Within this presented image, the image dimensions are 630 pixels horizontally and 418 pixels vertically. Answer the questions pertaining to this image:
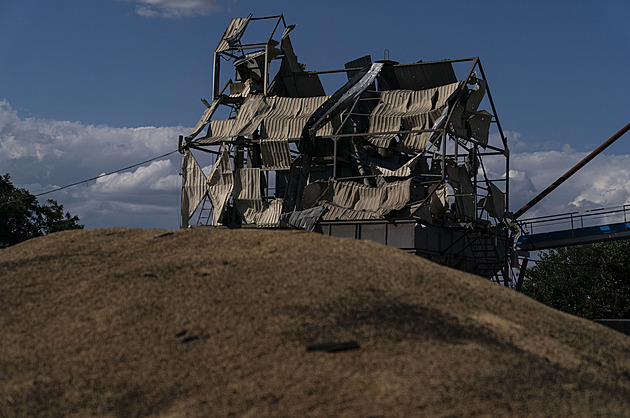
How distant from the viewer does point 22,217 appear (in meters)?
57.0

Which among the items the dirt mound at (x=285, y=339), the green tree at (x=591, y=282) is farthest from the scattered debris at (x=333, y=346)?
the green tree at (x=591, y=282)

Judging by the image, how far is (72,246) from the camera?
61.5ft

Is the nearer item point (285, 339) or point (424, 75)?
point (285, 339)

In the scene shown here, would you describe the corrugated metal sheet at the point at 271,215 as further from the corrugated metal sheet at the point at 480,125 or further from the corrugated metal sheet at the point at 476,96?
the corrugated metal sheet at the point at 476,96

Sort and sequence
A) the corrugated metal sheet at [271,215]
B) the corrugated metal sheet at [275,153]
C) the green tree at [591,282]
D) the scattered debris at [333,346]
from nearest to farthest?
the scattered debris at [333,346] < the corrugated metal sheet at [271,215] < the corrugated metal sheet at [275,153] < the green tree at [591,282]

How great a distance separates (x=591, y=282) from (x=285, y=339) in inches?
1979

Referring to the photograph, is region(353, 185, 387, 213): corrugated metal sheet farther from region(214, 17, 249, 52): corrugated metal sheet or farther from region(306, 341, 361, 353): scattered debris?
region(306, 341, 361, 353): scattered debris

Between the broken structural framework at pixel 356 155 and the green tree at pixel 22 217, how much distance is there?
19.4m

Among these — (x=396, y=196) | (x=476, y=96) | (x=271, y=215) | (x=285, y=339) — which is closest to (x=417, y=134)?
(x=476, y=96)

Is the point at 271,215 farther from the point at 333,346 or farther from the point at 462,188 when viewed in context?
the point at 333,346

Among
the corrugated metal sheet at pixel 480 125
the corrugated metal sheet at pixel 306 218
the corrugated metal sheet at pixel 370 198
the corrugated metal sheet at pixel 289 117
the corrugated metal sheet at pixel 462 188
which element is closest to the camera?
the corrugated metal sheet at pixel 306 218

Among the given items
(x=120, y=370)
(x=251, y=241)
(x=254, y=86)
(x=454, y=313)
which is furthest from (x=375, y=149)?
(x=120, y=370)

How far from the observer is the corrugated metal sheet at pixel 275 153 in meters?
40.5

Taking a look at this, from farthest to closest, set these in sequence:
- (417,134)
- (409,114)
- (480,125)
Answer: (480,125)
(409,114)
(417,134)
